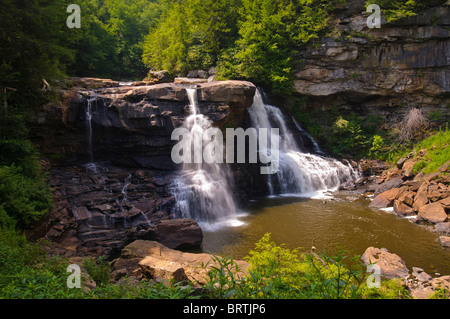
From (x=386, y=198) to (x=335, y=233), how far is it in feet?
16.6

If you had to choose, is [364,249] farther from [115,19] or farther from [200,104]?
[115,19]

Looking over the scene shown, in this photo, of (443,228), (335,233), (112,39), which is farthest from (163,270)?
(112,39)

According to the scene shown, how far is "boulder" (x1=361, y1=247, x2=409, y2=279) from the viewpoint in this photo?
8.14 metres

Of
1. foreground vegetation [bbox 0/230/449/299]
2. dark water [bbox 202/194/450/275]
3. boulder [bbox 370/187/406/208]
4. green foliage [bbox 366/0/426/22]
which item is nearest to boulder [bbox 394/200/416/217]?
dark water [bbox 202/194/450/275]

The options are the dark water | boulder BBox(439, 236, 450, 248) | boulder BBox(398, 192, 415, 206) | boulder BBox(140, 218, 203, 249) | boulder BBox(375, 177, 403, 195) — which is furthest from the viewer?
boulder BBox(375, 177, 403, 195)

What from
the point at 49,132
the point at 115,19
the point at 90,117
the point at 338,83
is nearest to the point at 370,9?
the point at 338,83

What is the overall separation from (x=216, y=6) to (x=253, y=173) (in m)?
14.8

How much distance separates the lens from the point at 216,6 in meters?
23.6

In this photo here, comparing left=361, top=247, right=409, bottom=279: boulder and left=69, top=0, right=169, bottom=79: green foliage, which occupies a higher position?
left=69, top=0, right=169, bottom=79: green foliage

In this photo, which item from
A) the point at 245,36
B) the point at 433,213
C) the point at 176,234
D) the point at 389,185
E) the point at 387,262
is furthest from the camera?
the point at 245,36

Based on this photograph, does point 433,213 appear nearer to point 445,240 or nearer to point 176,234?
point 445,240

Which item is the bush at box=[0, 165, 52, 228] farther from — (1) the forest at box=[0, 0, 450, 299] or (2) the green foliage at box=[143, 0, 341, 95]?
(2) the green foliage at box=[143, 0, 341, 95]

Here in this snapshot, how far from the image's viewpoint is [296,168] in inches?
712

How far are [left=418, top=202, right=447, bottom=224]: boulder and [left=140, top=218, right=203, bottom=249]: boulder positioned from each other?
30.6 feet
